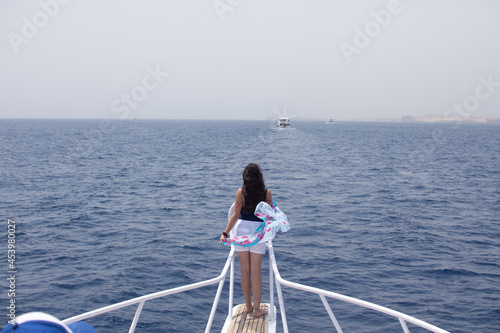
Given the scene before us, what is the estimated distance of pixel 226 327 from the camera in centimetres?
500

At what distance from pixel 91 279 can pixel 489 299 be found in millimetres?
11537

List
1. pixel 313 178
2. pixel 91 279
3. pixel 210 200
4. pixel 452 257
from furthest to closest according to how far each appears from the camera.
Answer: pixel 313 178 < pixel 210 200 < pixel 452 257 < pixel 91 279

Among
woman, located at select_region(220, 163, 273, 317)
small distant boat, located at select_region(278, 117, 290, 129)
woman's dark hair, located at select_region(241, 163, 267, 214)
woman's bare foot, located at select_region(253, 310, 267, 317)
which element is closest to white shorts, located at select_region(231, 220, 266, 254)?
woman, located at select_region(220, 163, 273, 317)

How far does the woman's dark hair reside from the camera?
16.6 feet

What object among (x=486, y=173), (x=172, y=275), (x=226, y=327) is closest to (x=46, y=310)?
(x=172, y=275)

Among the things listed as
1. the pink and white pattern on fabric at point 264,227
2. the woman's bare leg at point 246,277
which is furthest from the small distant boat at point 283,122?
the pink and white pattern on fabric at point 264,227

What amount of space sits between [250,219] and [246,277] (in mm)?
816

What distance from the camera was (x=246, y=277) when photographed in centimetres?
540

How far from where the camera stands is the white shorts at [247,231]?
5176mm

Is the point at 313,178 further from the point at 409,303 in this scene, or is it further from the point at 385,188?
the point at 409,303

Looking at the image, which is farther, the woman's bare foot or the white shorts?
the woman's bare foot

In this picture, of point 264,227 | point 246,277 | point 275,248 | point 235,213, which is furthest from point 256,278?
point 275,248

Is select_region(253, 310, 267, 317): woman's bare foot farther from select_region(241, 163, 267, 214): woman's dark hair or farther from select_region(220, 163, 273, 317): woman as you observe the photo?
select_region(241, 163, 267, 214): woman's dark hair

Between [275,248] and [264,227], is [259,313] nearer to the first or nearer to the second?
[264,227]
